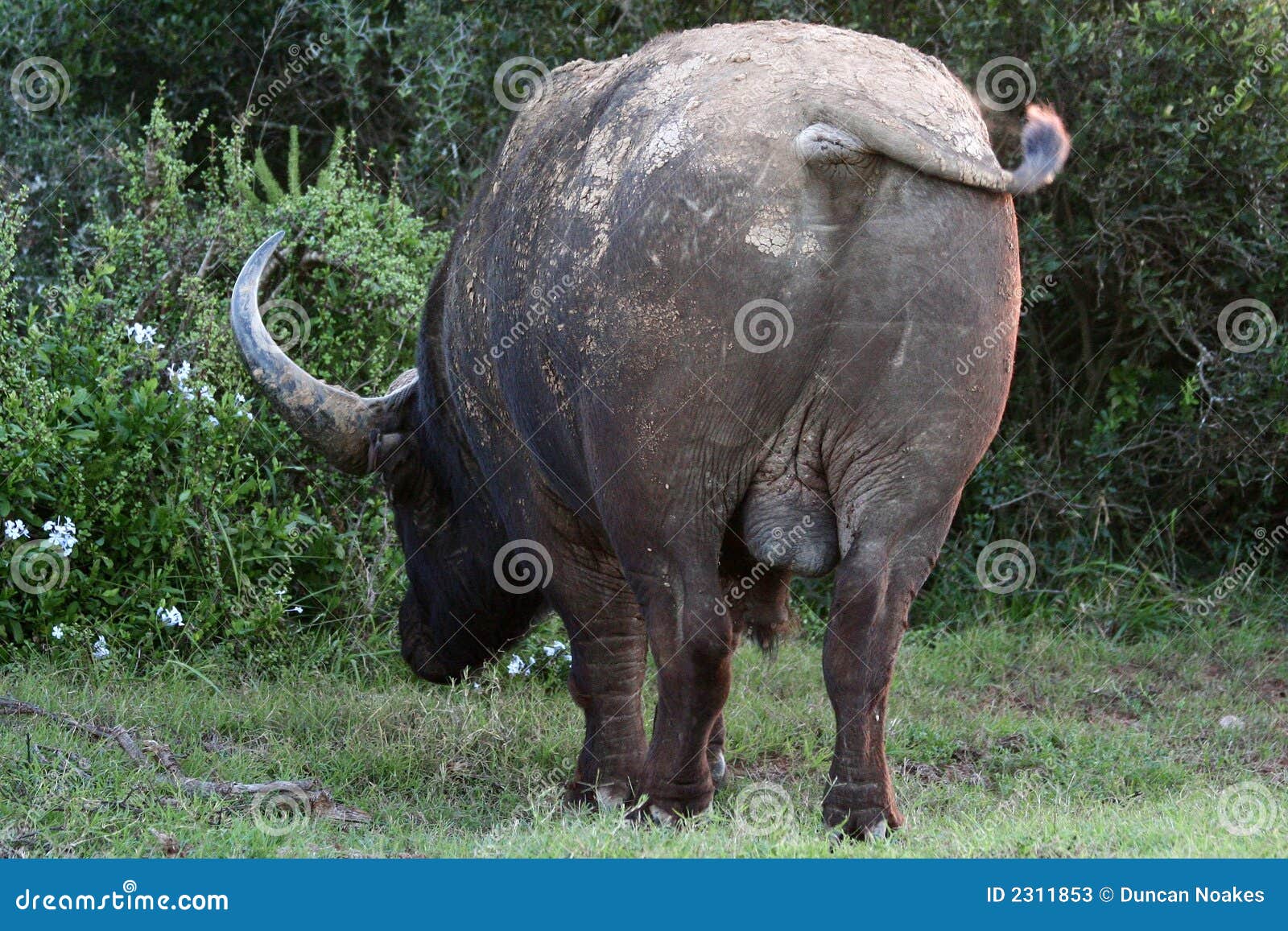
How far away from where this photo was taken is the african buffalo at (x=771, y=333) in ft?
14.4

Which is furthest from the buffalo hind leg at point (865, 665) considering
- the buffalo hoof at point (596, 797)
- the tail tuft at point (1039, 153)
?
the buffalo hoof at point (596, 797)

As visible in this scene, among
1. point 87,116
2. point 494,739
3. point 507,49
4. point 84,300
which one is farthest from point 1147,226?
point 87,116

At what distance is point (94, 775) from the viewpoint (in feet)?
18.1

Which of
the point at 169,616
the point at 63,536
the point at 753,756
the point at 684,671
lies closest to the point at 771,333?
the point at 684,671

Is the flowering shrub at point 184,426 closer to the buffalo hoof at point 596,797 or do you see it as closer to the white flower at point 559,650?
the white flower at point 559,650

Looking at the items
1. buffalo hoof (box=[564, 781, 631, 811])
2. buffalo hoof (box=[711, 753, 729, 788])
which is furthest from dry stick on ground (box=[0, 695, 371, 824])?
buffalo hoof (box=[711, 753, 729, 788])

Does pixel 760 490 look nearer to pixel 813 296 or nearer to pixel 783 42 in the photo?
pixel 813 296

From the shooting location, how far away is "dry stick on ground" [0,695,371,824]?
549cm

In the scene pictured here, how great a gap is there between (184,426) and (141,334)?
52cm

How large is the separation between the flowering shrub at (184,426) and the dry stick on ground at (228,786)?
35.5 inches

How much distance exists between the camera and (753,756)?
664 cm

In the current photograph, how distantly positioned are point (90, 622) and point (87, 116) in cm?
416

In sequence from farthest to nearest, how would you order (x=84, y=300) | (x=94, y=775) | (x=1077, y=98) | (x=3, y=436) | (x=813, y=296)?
1. (x=1077, y=98)
2. (x=84, y=300)
3. (x=3, y=436)
4. (x=94, y=775)
5. (x=813, y=296)

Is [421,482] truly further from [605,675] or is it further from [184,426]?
[184,426]
